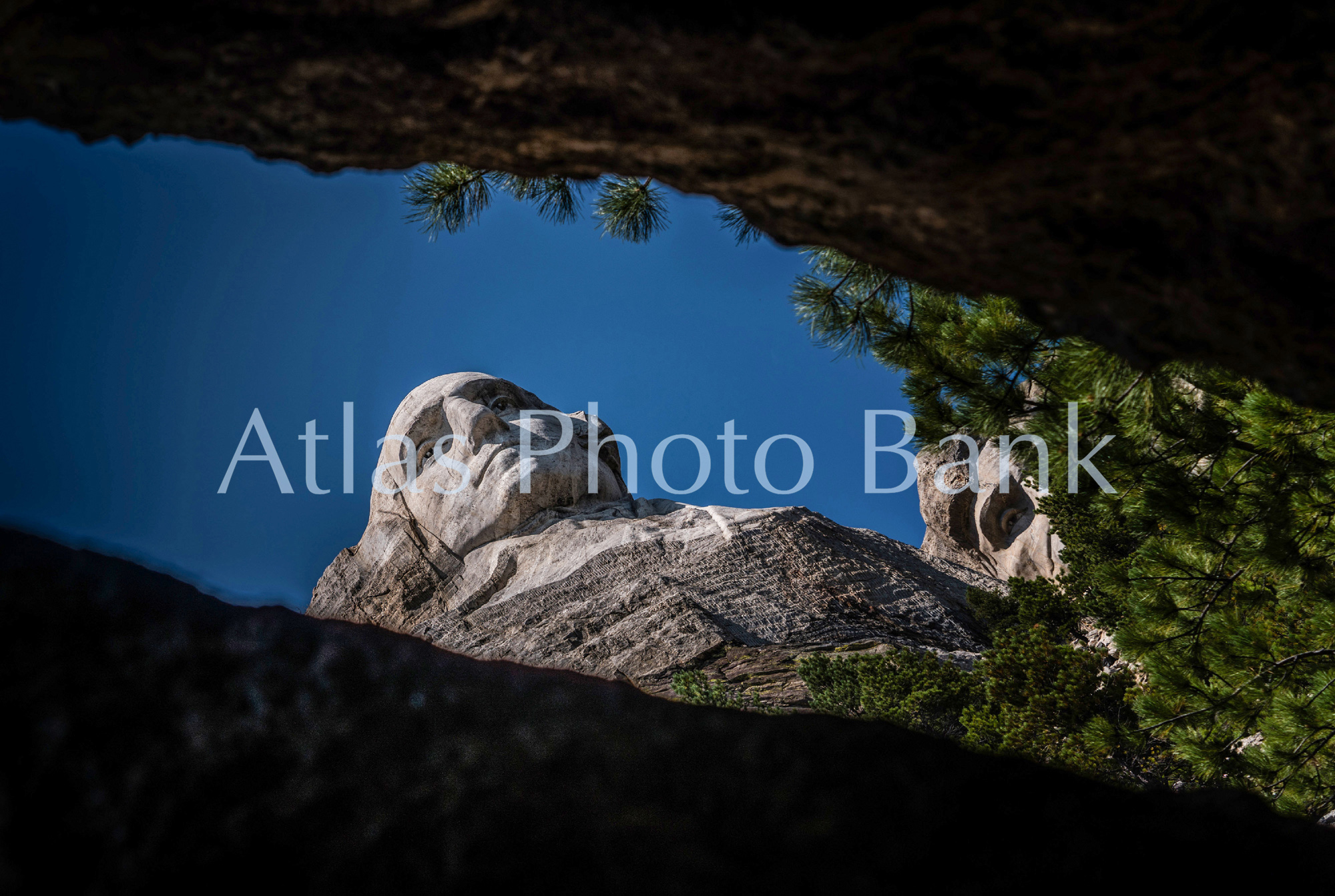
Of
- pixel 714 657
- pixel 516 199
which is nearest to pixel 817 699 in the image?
pixel 714 657

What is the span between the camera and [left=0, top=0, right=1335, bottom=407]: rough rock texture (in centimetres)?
133

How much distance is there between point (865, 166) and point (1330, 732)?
6002mm

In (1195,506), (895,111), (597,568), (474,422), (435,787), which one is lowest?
(435,787)

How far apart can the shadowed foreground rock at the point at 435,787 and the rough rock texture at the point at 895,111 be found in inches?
36.7

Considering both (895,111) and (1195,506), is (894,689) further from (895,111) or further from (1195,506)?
(895,111)

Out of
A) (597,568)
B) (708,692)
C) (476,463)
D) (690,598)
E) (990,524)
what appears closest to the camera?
(708,692)

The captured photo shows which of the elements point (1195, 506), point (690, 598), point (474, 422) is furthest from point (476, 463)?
point (1195, 506)

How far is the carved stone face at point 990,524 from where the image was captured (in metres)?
18.9

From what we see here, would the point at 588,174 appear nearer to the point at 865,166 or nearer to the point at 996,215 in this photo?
the point at 865,166

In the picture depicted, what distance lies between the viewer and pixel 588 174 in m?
1.89

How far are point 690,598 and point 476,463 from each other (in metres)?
6.60

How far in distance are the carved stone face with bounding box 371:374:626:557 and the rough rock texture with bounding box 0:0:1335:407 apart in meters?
13.6

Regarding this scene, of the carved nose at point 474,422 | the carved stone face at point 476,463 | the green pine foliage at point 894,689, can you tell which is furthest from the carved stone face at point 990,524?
the carved nose at point 474,422

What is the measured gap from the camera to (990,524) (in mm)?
20609
